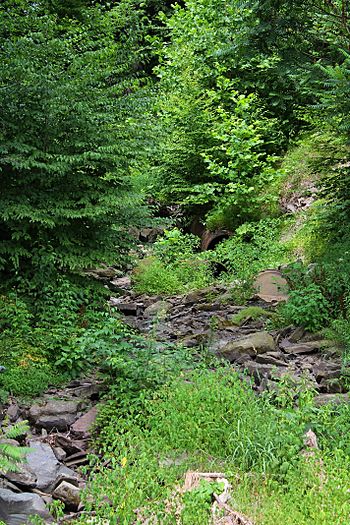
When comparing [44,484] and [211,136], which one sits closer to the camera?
[44,484]

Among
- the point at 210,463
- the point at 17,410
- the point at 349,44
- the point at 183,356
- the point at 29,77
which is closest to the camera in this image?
the point at 210,463

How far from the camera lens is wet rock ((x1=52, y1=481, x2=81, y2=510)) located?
11.2ft

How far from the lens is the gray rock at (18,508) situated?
3.08 m

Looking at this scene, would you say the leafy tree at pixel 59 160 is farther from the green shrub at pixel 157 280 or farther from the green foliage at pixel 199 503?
the green foliage at pixel 199 503

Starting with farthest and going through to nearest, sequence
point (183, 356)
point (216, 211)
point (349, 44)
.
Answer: point (216, 211)
point (349, 44)
point (183, 356)

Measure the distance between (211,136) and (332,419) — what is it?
909cm

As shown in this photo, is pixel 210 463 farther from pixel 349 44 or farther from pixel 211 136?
pixel 211 136

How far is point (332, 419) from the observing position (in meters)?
4.00

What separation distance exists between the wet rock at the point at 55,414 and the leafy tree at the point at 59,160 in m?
1.92

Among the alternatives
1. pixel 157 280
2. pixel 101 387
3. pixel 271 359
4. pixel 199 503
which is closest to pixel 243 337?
pixel 271 359

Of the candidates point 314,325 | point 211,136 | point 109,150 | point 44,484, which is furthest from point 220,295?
point 44,484

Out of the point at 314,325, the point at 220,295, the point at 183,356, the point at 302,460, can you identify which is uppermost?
the point at 302,460

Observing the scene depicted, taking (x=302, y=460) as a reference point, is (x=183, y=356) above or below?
below

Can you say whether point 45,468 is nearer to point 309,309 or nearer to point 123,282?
point 309,309
